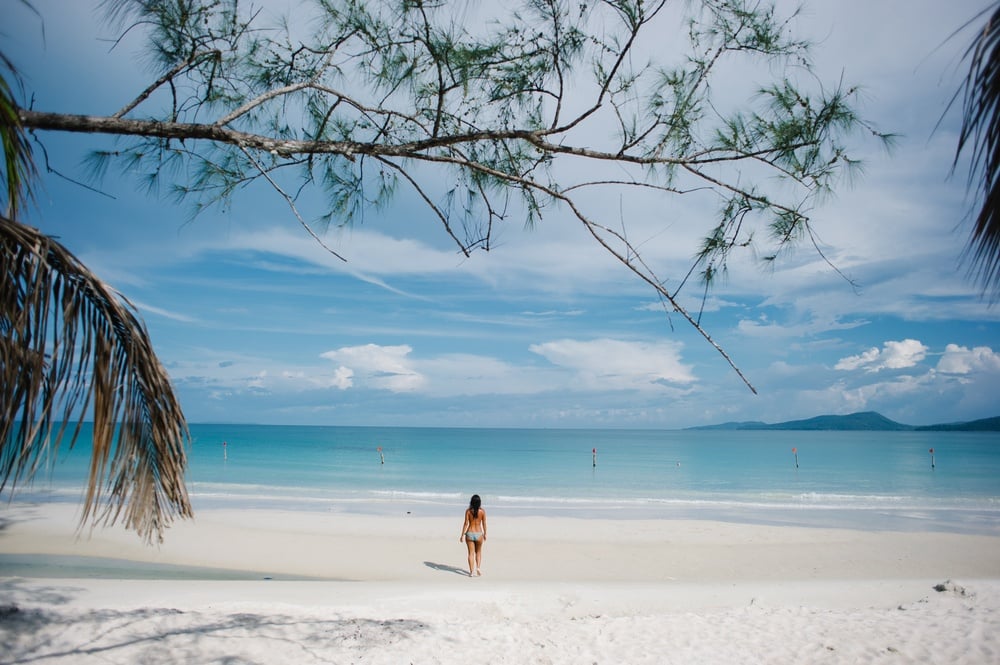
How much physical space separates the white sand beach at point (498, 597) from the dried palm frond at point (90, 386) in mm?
445

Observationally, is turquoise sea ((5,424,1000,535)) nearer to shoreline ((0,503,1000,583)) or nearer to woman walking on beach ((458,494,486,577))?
shoreline ((0,503,1000,583))

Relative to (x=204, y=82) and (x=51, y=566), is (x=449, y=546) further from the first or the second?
(x=204, y=82)

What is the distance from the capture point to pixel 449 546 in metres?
10.6

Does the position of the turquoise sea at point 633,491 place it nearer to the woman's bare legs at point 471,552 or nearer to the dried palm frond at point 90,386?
the woman's bare legs at point 471,552

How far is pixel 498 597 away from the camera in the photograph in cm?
665

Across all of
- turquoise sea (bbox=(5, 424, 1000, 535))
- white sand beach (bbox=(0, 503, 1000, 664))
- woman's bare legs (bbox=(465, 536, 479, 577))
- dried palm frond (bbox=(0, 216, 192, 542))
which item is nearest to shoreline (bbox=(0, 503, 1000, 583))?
white sand beach (bbox=(0, 503, 1000, 664))

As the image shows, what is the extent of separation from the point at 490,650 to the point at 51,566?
668 cm

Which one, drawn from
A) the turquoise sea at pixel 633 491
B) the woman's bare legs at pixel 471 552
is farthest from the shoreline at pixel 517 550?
the turquoise sea at pixel 633 491

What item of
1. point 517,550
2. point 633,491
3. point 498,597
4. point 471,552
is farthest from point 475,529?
point 633,491

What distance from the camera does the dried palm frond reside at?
2025mm

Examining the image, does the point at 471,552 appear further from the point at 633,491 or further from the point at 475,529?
the point at 633,491

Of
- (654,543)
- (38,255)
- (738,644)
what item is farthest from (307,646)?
(654,543)

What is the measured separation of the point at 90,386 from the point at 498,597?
5.36m

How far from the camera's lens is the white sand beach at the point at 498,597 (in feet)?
15.8
